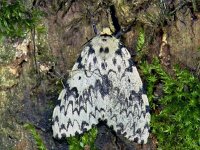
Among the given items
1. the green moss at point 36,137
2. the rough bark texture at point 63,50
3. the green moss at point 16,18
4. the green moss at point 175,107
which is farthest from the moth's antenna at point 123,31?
the green moss at point 36,137

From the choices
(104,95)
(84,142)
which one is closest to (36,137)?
(84,142)

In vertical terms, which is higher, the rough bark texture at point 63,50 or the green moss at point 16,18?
the green moss at point 16,18

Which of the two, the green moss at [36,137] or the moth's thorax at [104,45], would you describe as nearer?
the green moss at [36,137]

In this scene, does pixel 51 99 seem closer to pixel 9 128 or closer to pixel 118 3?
pixel 9 128

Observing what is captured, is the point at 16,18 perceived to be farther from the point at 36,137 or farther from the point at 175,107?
the point at 175,107

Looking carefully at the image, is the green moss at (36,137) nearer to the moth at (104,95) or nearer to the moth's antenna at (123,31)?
the moth at (104,95)

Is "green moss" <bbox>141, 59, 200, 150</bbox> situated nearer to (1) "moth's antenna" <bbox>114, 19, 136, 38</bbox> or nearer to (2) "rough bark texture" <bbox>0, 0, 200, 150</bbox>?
(2) "rough bark texture" <bbox>0, 0, 200, 150</bbox>

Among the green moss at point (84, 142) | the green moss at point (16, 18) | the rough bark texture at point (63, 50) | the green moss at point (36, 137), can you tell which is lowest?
the green moss at point (84, 142)
